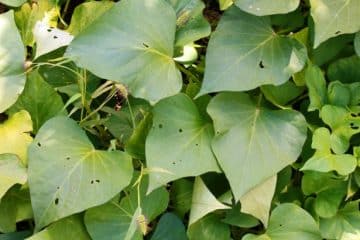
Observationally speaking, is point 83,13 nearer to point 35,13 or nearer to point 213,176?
point 35,13

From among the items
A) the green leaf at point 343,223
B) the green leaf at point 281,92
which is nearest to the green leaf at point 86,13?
the green leaf at point 281,92

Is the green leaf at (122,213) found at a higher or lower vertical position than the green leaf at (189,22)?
lower

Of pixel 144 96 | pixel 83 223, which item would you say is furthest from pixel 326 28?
pixel 83 223

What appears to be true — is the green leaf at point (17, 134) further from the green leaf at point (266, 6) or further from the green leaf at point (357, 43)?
the green leaf at point (357, 43)

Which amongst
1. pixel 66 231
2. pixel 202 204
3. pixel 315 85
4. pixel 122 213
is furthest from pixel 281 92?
pixel 66 231

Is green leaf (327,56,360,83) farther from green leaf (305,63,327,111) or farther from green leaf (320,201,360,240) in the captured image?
green leaf (320,201,360,240)

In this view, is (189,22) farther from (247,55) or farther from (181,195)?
(181,195)
